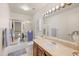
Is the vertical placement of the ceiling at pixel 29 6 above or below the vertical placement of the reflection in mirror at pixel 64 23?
above

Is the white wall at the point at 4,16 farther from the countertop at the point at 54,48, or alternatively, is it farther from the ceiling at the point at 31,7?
the countertop at the point at 54,48

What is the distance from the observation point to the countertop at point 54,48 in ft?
4.68

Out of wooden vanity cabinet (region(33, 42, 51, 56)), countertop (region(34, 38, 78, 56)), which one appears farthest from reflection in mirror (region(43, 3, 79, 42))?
wooden vanity cabinet (region(33, 42, 51, 56))

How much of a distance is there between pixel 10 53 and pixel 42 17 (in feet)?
2.46

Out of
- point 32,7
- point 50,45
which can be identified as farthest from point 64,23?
point 32,7

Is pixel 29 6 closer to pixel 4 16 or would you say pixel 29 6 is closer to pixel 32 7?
pixel 32 7

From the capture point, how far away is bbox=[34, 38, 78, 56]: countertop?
4.68 feet

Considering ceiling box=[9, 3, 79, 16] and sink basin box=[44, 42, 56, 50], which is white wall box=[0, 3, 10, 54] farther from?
sink basin box=[44, 42, 56, 50]

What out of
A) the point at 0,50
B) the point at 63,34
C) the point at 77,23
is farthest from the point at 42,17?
the point at 0,50

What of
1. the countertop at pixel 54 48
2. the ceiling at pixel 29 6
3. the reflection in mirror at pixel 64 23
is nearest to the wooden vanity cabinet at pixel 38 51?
the countertop at pixel 54 48

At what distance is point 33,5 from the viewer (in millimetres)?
1521

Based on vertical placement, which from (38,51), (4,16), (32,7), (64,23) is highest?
(32,7)

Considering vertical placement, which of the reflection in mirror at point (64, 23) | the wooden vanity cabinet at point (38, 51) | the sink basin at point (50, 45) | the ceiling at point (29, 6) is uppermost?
the ceiling at point (29, 6)

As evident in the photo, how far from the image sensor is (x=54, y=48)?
1.51 meters
